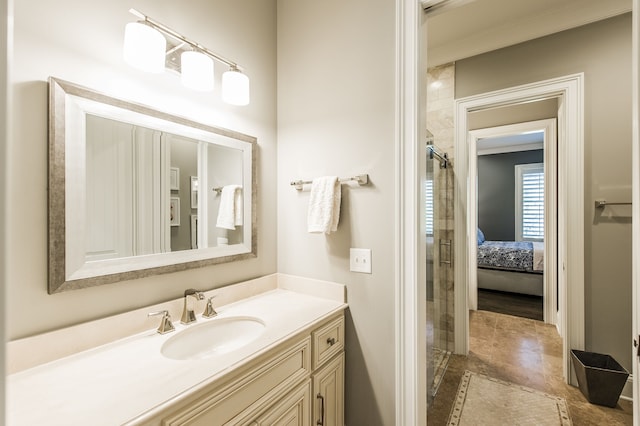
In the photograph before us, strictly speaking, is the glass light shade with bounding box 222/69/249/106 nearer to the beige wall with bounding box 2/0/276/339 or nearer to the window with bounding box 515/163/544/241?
the beige wall with bounding box 2/0/276/339

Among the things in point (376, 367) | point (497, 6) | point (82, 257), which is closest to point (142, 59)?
point (82, 257)

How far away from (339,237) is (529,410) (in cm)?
178

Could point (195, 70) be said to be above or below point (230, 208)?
above

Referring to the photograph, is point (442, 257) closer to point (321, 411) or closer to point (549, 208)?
point (321, 411)

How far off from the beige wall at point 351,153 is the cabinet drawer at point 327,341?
85 millimetres

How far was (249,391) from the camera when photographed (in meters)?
0.99

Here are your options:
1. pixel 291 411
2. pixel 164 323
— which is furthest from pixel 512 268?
pixel 164 323

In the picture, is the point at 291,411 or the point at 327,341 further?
the point at 327,341

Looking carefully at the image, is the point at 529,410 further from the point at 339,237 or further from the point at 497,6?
the point at 497,6

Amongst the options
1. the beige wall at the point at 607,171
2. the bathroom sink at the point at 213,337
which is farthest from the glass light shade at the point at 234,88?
the beige wall at the point at 607,171

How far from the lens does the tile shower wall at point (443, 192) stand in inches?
97.6

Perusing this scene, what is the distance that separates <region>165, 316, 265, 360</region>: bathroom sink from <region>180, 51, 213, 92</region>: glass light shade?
1064 millimetres

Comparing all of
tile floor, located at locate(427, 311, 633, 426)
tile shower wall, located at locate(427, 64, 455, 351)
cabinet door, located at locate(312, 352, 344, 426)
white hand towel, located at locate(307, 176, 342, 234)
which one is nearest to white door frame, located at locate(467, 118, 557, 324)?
tile floor, located at locate(427, 311, 633, 426)

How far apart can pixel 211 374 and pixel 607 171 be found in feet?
9.28
